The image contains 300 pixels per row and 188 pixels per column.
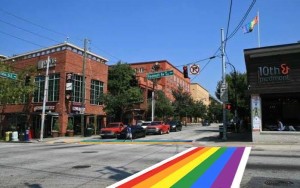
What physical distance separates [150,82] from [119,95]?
24.3 m

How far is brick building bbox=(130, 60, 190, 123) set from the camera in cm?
6725

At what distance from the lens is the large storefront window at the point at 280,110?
90.0ft

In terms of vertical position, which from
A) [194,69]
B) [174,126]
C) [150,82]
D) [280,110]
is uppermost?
[150,82]

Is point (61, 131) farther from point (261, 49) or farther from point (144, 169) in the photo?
point (144, 169)

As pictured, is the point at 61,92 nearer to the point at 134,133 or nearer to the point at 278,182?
the point at 134,133

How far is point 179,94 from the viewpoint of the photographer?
83.1 meters

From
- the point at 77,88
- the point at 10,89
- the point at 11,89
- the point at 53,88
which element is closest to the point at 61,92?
the point at 53,88

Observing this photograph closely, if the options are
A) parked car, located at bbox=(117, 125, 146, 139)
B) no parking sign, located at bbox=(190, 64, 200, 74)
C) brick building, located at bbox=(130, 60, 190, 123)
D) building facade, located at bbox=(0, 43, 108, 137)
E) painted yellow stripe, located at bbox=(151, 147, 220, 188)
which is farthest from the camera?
brick building, located at bbox=(130, 60, 190, 123)

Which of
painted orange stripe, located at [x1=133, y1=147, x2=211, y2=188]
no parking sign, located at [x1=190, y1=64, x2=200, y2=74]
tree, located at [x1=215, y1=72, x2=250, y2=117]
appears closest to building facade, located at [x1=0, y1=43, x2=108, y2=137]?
no parking sign, located at [x1=190, y1=64, x2=200, y2=74]

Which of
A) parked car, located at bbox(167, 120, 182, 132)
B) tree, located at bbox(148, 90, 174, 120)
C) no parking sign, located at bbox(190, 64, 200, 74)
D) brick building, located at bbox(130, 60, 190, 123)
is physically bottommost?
parked car, located at bbox(167, 120, 182, 132)

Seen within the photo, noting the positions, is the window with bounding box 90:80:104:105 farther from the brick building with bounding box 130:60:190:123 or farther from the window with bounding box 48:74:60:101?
the brick building with bounding box 130:60:190:123

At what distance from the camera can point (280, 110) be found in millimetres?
28719

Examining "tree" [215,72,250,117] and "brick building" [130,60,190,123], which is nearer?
"tree" [215,72,250,117]

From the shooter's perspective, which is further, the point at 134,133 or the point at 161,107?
the point at 161,107
